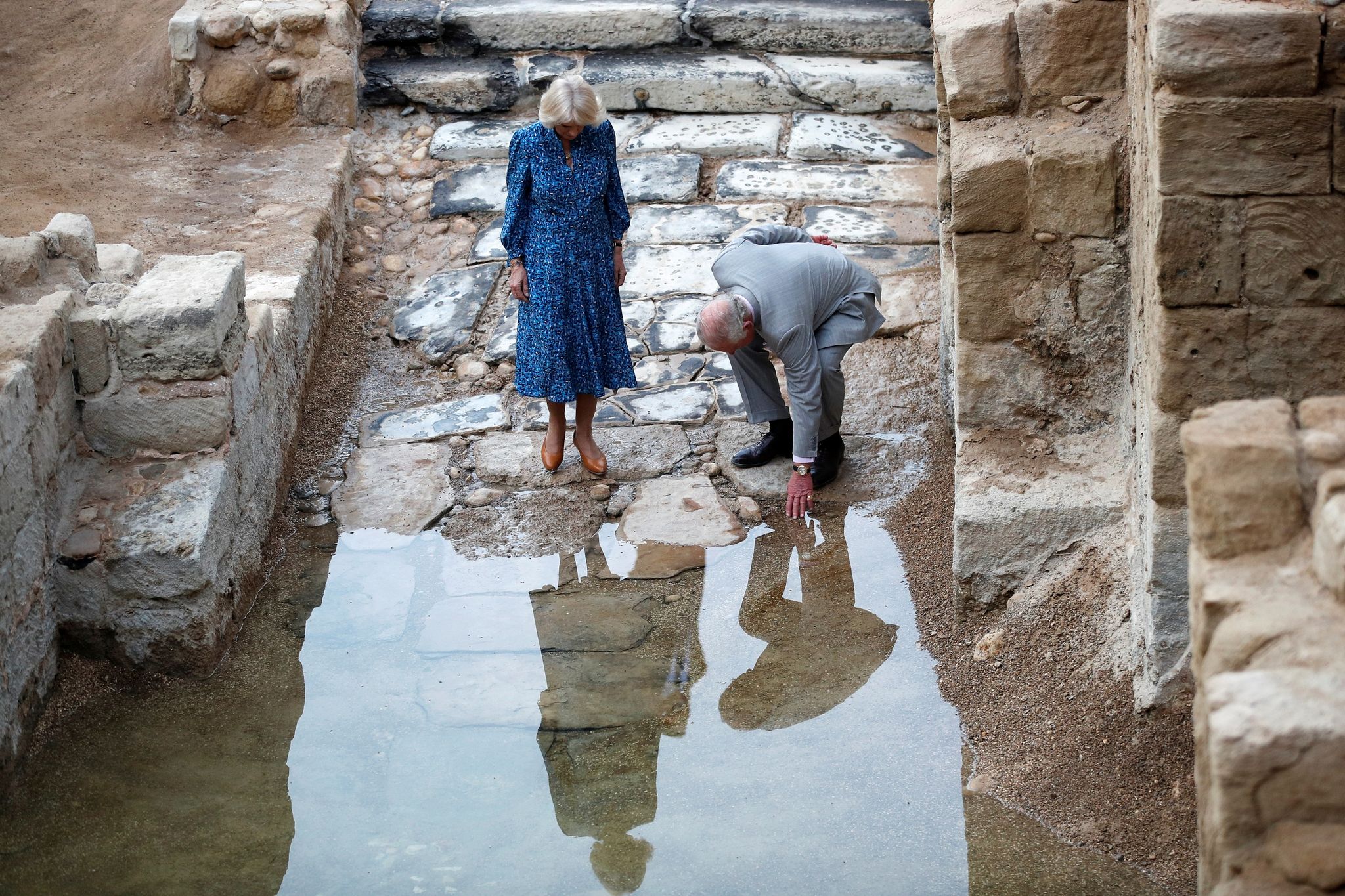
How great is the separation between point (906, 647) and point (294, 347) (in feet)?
10.3

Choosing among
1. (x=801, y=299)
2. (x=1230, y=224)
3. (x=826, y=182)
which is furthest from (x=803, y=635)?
(x=826, y=182)

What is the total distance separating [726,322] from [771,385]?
25.1 inches

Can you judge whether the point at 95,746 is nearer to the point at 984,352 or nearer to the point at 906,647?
the point at 906,647

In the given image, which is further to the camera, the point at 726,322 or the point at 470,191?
the point at 470,191

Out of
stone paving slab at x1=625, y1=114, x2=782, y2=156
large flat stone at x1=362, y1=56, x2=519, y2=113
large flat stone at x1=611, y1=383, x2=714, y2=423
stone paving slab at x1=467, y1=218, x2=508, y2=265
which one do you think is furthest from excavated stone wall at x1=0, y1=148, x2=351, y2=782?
large flat stone at x1=362, y1=56, x2=519, y2=113

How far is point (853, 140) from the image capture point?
7766 mm

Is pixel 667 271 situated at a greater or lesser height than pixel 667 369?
greater

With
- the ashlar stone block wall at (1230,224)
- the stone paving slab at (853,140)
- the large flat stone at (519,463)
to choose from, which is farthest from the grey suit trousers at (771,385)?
the stone paving slab at (853,140)

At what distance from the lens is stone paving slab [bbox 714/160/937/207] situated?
23.6 ft

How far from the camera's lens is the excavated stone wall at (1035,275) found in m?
3.88

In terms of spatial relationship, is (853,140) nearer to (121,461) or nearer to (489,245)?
(489,245)

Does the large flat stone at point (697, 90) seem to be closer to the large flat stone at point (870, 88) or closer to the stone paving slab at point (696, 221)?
the large flat stone at point (870, 88)

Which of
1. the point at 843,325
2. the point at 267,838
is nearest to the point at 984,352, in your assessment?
the point at 843,325

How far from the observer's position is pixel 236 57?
25.7ft
